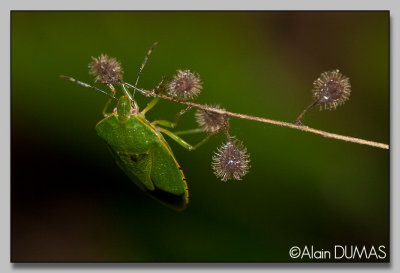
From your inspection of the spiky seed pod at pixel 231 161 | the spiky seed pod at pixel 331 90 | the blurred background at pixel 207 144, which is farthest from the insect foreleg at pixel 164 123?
the spiky seed pod at pixel 331 90

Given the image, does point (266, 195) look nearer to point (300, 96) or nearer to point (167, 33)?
point (300, 96)

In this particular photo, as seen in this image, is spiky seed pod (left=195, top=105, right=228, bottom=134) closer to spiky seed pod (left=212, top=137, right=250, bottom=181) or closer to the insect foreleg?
spiky seed pod (left=212, top=137, right=250, bottom=181)

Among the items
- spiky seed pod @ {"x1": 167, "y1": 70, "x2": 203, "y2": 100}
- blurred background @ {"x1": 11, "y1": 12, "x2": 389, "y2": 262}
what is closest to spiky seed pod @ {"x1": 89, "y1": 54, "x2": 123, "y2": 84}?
spiky seed pod @ {"x1": 167, "y1": 70, "x2": 203, "y2": 100}

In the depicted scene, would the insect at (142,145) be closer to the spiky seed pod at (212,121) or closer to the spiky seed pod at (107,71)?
the spiky seed pod at (107,71)

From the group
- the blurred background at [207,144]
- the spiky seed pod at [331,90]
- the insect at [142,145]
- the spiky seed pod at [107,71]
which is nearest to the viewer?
the spiky seed pod at [331,90]

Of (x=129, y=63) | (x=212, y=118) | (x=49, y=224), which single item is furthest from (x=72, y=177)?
(x=212, y=118)

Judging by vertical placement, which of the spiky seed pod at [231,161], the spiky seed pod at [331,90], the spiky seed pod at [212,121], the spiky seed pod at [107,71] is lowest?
the spiky seed pod at [231,161]

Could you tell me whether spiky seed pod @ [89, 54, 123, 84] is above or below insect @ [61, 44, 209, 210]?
above
